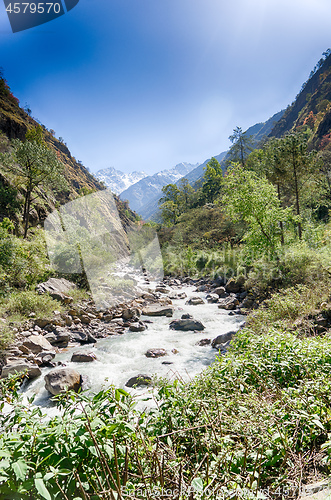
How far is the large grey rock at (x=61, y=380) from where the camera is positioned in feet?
18.1

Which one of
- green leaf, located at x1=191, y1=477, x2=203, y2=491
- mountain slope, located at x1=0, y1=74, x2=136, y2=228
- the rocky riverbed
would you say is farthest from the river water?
mountain slope, located at x1=0, y1=74, x2=136, y2=228

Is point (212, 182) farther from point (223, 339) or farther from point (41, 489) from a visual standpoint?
point (41, 489)

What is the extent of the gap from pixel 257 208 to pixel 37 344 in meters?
10.1

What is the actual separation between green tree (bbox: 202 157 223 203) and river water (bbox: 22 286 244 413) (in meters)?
31.9

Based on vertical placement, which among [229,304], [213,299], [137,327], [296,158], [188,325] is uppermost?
[296,158]

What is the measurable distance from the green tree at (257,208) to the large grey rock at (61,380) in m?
9.01

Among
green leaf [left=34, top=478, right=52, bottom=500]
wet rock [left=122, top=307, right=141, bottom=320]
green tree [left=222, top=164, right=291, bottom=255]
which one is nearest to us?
green leaf [left=34, top=478, right=52, bottom=500]

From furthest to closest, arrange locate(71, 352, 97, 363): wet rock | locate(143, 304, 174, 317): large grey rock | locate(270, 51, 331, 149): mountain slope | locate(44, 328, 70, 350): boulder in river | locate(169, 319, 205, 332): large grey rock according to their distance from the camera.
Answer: locate(270, 51, 331, 149): mountain slope
locate(143, 304, 174, 317): large grey rock
locate(169, 319, 205, 332): large grey rock
locate(44, 328, 70, 350): boulder in river
locate(71, 352, 97, 363): wet rock

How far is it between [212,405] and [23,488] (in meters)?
1.88

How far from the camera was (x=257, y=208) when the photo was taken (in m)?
10.9

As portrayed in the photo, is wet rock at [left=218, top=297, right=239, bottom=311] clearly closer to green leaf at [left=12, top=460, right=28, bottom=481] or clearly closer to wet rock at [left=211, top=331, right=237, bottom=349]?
wet rock at [left=211, top=331, right=237, bottom=349]

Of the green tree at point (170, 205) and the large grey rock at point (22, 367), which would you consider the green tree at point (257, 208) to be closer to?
the large grey rock at point (22, 367)

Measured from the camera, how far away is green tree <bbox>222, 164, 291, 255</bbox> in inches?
427

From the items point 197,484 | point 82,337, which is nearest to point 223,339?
point 82,337
